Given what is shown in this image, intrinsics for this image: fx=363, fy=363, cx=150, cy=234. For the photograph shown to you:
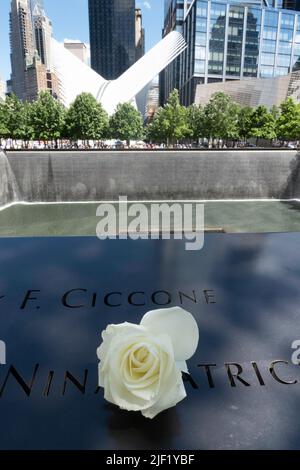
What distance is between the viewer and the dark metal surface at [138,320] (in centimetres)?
106

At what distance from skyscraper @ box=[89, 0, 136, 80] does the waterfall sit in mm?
152268

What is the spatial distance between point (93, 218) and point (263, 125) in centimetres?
2566

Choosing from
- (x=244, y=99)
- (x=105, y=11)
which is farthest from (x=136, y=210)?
(x=105, y=11)

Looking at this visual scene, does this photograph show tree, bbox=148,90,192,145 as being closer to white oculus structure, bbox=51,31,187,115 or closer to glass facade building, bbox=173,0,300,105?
white oculus structure, bbox=51,31,187,115

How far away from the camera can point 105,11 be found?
15400 centimetres

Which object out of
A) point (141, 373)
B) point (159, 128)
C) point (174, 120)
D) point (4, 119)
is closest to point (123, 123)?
point (159, 128)

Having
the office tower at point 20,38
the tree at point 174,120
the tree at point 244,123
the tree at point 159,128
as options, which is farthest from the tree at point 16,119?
the office tower at point 20,38

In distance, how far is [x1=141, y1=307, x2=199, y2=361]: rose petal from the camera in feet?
4.02

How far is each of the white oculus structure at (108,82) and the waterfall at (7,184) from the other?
33312 millimetres

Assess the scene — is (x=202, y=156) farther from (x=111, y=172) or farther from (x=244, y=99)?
(x=244, y=99)

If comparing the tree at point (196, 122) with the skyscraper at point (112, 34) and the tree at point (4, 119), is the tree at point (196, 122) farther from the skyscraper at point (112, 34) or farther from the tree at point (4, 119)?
the skyscraper at point (112, 34)

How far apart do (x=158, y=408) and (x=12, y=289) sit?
1170mm

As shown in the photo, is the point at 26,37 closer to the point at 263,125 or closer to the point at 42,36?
the point at 42,36
